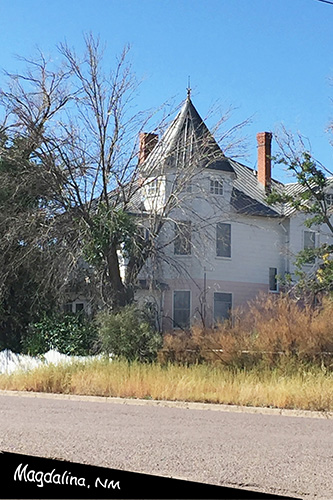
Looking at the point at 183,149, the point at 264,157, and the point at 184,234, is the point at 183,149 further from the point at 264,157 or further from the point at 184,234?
the point at 264,157

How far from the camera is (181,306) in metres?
37.6

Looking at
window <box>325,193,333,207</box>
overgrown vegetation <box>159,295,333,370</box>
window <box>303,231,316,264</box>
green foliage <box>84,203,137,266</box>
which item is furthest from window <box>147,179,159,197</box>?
window <box>303,231,316,264</box>

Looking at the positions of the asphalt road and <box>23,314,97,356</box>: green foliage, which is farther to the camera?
<box>23,314,97,356</box>: green foliage

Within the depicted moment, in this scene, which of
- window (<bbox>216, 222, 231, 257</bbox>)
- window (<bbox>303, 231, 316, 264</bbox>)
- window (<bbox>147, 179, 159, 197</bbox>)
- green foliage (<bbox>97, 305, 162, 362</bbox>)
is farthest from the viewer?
window (<bbox>303, 231, 316, 264</bbox>)

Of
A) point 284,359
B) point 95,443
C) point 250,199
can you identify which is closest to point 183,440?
point 95,443

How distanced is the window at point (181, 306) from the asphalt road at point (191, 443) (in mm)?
21015

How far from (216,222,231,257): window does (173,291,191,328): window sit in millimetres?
2882

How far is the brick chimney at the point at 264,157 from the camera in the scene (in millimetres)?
43250

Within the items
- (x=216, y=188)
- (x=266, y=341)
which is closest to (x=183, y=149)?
(x=216, y=188)

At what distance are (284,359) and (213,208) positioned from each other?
14.3 meters

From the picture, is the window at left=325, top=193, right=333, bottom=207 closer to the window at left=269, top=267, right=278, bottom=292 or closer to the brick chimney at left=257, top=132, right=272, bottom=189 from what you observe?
the brick chimney at left=257, top=132, right=272, bottom=189

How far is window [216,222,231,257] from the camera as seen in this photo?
128 ft

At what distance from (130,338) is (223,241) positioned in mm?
15586

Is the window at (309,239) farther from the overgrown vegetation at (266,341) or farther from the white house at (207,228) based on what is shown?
the overgrown vegetation at (266,341)
